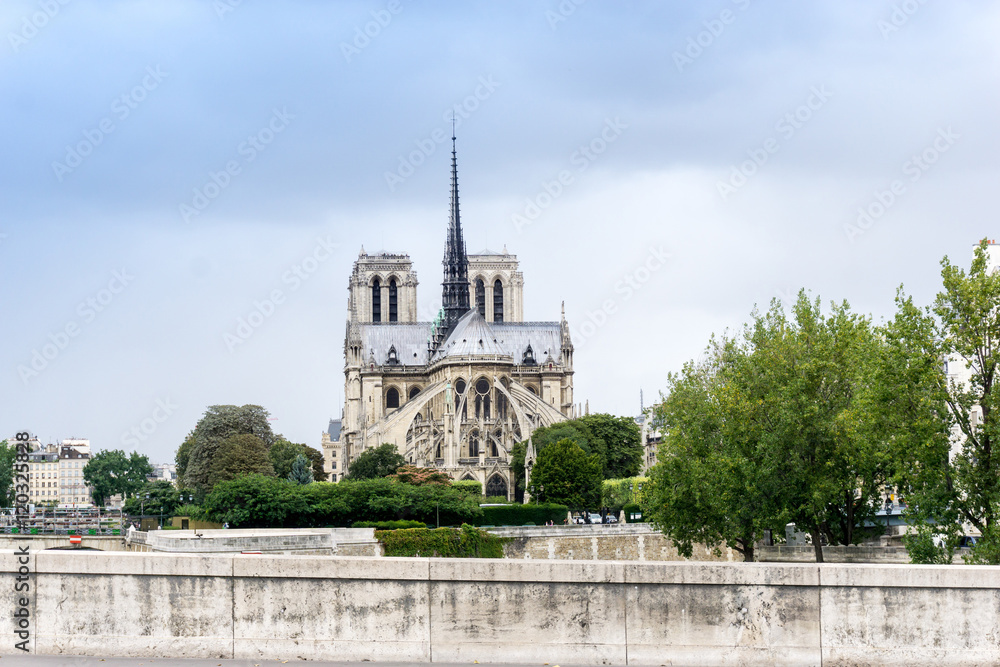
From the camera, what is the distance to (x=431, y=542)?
2309 inches

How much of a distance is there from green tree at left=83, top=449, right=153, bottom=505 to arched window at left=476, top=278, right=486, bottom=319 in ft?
149

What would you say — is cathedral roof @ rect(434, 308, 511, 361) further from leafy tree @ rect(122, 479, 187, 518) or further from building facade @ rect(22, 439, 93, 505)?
building facade @ rect(22, 439, 93, 505)

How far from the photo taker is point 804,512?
4000 centimetres

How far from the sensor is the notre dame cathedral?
113812 millimetres

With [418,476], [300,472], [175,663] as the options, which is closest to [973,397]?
[175,663]

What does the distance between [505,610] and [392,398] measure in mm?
121768

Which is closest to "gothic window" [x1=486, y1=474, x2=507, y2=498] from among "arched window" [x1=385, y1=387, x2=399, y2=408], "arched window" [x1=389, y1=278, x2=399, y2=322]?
"arched window" [x1=385, y1=387, x2=399, y2=408]

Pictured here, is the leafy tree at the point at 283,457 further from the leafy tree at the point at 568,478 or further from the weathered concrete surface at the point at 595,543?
the weathered concrete surface at the point at 595,543

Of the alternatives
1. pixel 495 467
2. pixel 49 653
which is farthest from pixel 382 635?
pixel 495 467

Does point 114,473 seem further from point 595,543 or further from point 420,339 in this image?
point 595,543

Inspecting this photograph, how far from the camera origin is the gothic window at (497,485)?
10906 centimetres

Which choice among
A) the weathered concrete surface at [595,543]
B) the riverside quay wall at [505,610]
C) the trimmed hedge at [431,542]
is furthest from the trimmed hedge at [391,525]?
the riverside quay wall at [505,610]

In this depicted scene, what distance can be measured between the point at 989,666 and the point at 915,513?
1604 centimetres

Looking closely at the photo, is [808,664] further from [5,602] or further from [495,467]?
[495,467]
